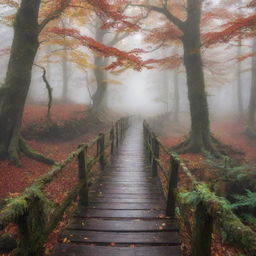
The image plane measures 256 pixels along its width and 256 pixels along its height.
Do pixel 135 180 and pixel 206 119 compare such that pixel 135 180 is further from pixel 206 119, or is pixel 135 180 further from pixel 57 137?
pixel 57 137

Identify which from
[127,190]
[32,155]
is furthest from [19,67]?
[127,190]

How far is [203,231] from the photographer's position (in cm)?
289

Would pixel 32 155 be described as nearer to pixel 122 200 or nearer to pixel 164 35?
pixel 122 200

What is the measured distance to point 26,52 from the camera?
10.3 meters

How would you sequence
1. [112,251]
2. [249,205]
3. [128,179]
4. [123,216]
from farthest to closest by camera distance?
[128,179], [249,205], [123,216], [112,251]

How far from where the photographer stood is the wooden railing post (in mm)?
2697

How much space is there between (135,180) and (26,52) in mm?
7338

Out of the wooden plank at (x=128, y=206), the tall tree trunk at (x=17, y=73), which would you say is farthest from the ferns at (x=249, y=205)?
the tall tree trunk at (x=17, y=73)

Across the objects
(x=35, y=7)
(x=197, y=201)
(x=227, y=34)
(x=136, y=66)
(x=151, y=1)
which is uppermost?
(x=151, y=1)

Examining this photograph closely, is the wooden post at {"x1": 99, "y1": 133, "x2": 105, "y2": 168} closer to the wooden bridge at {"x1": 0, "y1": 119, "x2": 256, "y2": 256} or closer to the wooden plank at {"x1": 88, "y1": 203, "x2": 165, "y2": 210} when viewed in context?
the wooden bridge at {"x1": 0, "y1": 119, "x2": 256, "y2": 256}

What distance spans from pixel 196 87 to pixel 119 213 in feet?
31.5

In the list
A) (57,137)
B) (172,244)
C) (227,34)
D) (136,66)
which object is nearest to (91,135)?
(57,137)

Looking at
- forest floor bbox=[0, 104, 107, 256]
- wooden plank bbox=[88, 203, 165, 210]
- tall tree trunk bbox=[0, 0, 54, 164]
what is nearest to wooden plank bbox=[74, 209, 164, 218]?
wooden plank bbox=[88, 203, 165, 210]

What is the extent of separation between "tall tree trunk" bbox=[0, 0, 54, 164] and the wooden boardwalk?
5396 millimetres
